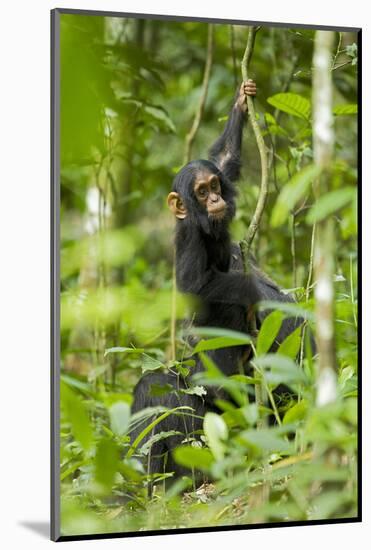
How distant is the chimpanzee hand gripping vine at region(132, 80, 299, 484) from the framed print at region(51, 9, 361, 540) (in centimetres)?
1

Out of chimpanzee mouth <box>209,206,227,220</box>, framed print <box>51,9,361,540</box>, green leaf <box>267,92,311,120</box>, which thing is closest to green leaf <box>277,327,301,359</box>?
framed print <box>51,9,361,540</box>

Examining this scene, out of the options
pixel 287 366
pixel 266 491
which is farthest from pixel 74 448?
pixel 287 366

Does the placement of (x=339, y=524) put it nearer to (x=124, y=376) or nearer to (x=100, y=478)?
(x=124, y=376)

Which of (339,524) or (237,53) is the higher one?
(237,53)

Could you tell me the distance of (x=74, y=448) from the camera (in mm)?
4438

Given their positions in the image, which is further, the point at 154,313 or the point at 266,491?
the point at 154,313

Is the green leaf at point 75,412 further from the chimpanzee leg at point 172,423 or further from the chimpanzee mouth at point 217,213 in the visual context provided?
the chimpanzee mouth at point 217,213

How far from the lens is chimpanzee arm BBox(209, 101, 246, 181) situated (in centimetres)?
498

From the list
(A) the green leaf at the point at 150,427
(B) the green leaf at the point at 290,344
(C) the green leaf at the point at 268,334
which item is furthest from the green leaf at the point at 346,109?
(A) the green leaf at the point at 150,427

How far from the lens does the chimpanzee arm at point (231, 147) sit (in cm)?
498

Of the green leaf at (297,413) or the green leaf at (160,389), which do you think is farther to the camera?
the green leaf at (160,389)

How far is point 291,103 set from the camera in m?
5.05

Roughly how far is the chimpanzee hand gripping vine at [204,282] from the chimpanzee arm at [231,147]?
0.17 meters

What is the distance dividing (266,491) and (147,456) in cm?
98
